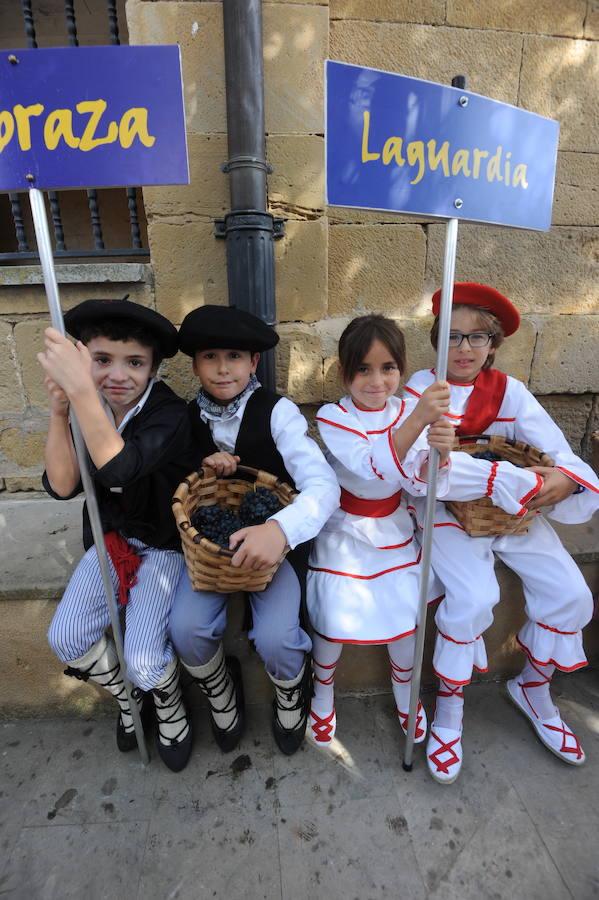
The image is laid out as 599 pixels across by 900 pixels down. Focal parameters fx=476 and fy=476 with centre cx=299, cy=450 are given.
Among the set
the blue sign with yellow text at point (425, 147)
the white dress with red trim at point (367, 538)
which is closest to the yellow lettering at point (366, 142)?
the blue sign with yellow text at point (425, 147)

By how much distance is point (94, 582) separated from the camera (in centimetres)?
175

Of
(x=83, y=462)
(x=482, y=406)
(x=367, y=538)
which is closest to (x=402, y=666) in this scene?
(x=367, y=538)

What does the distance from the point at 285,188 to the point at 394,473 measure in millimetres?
1610

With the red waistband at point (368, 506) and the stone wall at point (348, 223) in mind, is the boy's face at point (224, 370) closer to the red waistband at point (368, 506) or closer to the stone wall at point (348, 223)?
the red waistband at point (368, 506)

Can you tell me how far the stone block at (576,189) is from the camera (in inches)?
105

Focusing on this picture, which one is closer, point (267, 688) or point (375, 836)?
point (375, 836)

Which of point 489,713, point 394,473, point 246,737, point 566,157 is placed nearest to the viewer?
point 394,473

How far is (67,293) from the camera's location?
247 centimetres

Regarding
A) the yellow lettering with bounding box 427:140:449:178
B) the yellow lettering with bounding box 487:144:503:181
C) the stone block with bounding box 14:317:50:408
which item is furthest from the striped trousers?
the yellow lettering with bounding box 487:144:503:181

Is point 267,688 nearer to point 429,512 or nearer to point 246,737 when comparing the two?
point 246,737

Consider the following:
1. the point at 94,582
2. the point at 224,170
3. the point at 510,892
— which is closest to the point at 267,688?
the point at 94,582

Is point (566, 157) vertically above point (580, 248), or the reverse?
point (566, 157)

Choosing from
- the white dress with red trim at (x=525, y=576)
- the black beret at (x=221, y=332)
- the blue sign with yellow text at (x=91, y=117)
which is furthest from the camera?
the white dress with red trim at (x=525, y=576)

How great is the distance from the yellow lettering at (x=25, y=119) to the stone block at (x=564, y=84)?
247cm
